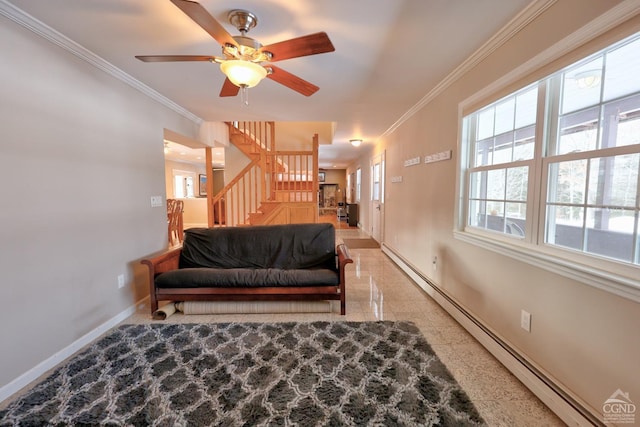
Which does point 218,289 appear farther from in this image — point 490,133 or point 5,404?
point 490,133

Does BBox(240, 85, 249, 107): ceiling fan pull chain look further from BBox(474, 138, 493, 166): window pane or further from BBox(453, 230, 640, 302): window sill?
BBox(453, 230, 640, 302): window sill

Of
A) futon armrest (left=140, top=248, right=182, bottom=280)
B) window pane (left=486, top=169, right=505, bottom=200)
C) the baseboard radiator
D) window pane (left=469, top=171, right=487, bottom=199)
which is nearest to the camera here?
the baseboard radiator

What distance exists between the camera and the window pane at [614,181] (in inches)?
46.4

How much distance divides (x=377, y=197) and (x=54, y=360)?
18.7ft

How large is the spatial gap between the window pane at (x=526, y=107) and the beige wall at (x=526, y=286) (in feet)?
0.71

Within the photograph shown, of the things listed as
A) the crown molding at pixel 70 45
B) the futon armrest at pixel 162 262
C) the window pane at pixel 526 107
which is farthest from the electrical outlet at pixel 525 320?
the crown molding at pixel 70 45

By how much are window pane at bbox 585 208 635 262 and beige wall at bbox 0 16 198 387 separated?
347cm

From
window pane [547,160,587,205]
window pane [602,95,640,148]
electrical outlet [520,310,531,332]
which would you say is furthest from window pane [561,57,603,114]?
electrical outlet [520,310,531,332]

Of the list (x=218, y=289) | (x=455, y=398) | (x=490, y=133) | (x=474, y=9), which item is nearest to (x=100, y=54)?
(x=218, y=289)

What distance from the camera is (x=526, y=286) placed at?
66.7 inches

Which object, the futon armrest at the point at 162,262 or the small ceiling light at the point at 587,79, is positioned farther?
the futon armrest at the point at 162,262

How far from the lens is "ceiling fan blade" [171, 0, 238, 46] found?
117cm

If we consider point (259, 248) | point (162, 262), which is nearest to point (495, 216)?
point (259, 248)

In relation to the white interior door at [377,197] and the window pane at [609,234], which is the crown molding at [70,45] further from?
the white interior door at [377,197]
